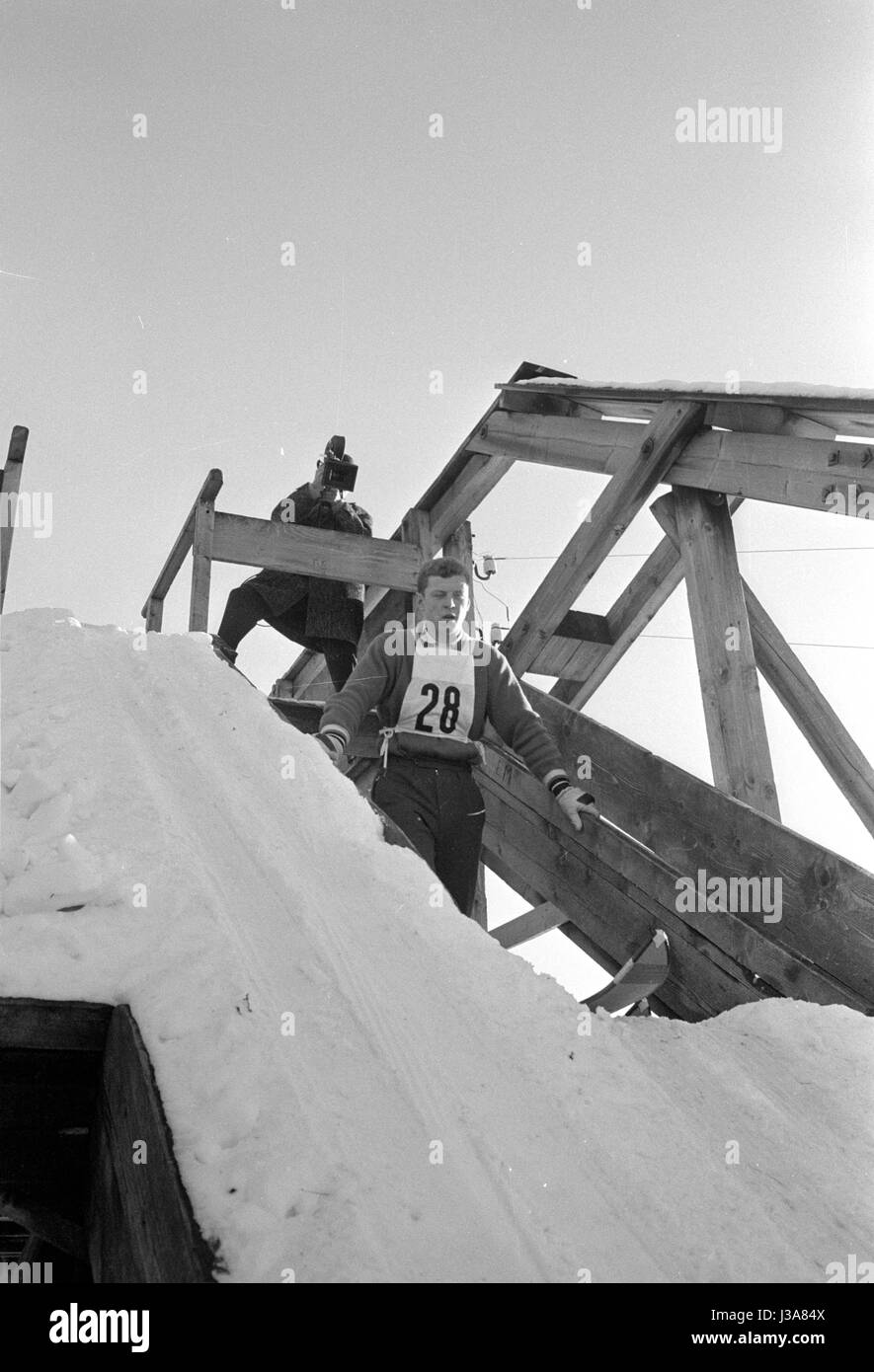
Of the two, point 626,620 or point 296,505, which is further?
point 296,505

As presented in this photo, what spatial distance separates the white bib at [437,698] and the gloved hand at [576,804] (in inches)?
17.2

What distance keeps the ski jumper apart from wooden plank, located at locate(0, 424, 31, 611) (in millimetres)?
2847

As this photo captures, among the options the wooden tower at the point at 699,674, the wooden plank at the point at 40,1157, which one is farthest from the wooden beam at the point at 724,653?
the wooden plank at the point at 40,1157

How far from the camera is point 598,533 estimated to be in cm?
576

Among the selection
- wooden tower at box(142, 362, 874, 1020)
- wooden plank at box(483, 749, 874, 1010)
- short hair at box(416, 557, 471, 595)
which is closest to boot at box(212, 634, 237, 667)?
wooden tower at box(142, 362, 874, 1020)

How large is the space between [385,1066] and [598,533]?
148 inches

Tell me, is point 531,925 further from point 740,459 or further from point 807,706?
point 740,459

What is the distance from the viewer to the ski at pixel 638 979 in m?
3.55

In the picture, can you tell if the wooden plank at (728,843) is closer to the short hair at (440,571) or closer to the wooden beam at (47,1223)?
the short hair at (440,571)

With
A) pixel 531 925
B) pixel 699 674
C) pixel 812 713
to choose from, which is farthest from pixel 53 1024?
pixel 812 713

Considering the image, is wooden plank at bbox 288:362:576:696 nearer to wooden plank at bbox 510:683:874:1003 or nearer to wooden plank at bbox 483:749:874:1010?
wooden plank at bbox 510:683:874:1003

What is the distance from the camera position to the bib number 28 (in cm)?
438

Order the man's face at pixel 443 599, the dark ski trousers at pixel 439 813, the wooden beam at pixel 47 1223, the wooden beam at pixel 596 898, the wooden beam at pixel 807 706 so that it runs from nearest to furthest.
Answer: the wooden beam at pixel 47 1223
the wooden beam at pixel 596 898
the dark ski trousers at pixel 439 813
the man's face at pixel 443 599
the wooden beam at pixel 807 706

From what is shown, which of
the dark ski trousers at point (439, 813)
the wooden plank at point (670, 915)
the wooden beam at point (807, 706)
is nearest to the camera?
the wooden plank at point (670, 915)
